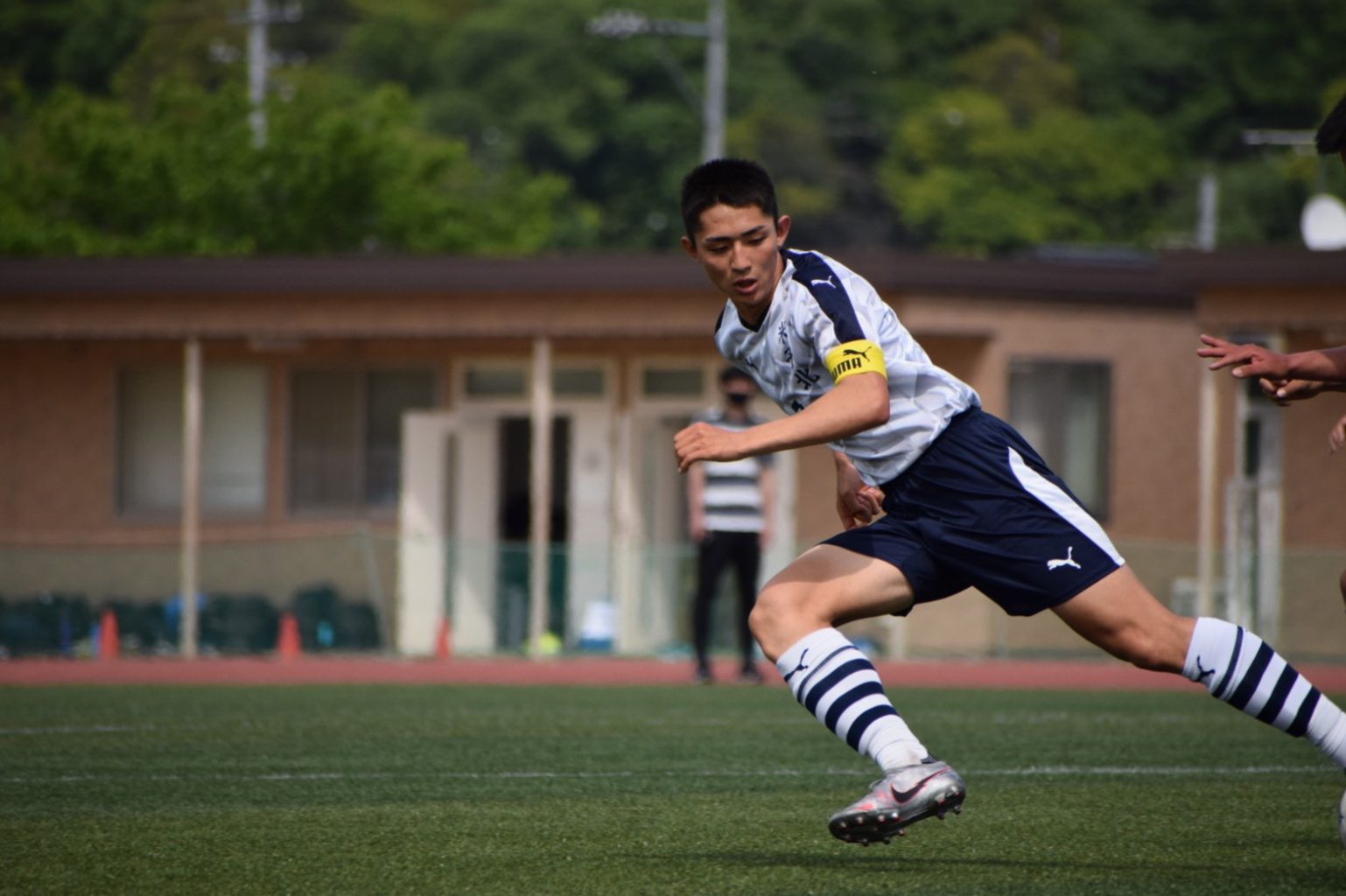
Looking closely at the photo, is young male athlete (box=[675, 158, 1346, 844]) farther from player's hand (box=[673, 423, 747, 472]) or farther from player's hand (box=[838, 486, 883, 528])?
player's hand (box=[673, 423, 747, 472])

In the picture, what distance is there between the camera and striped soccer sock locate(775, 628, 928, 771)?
5297 millimetres

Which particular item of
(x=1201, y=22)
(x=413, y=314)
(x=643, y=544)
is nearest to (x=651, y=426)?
(x=643, y=544)

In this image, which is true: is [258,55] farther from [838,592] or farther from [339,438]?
→ [838,592]

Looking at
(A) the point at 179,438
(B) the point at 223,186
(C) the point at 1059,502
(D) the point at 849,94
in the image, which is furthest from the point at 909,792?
(D) the point at 849,94

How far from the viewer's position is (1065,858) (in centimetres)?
557

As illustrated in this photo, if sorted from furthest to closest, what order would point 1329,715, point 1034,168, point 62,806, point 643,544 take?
point 1034,168
point 643,544
point 62,806
point 1329,715

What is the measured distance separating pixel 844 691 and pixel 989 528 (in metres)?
0.60

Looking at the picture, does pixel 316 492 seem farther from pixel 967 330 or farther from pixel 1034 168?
pixel 1034 168

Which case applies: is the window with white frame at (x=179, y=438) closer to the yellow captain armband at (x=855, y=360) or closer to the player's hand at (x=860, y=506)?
the player's hand at (x=860, y=506)

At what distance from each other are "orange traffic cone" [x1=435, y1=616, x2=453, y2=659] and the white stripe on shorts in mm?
12492

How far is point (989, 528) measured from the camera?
214 inches

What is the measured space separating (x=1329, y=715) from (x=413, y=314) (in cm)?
1573

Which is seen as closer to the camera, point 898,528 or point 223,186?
point 898,528

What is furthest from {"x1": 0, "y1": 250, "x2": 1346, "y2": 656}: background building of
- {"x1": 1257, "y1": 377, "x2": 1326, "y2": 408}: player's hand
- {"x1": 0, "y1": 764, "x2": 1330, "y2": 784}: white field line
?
{"x1": 1257, "y1": 377, "x2": 1326, "y2": 408}: player's hand
